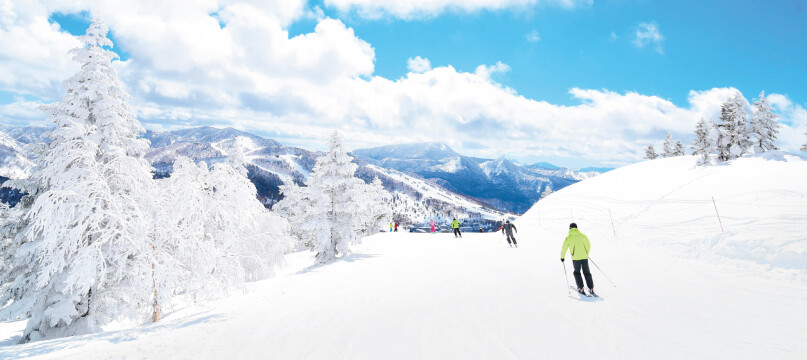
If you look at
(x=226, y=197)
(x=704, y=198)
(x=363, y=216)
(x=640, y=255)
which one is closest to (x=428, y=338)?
(x=226, y=197)

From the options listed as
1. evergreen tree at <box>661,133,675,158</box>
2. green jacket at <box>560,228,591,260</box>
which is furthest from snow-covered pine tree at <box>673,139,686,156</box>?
green jacket at <box>560,228,591,260</box>

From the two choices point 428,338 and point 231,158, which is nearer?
point 428,338

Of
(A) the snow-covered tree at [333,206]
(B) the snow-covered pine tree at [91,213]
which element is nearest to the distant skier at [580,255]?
(B) the snow-covered pine tree at [91,213]

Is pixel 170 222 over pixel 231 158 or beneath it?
beneath

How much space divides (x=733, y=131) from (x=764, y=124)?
21.9 ft

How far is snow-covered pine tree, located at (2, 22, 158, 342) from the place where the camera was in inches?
402

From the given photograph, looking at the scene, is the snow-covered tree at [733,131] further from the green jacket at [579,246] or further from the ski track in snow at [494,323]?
the green jacket at [579,246]

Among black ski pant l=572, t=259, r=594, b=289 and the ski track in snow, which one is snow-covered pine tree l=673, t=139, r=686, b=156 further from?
black ski pant l=572, t=259, r=594, b=289

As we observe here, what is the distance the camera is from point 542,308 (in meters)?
8.19

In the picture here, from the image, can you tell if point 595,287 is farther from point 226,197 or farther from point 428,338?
point 226,197

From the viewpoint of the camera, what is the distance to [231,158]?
31406mm

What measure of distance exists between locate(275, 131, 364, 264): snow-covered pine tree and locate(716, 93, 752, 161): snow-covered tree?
122 feet

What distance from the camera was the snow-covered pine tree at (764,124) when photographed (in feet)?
116

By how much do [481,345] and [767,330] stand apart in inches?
249
